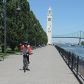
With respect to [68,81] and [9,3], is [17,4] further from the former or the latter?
[68,81]

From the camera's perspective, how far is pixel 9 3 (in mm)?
52812

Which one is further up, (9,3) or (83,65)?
(9,3)

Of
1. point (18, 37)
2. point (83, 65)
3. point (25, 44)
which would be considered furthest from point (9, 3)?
point (83, 65)

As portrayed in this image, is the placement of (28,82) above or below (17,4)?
below

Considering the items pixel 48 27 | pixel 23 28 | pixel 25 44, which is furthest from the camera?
pixel 48 27

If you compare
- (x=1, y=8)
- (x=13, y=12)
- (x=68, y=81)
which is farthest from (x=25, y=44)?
(x=13, y=12)

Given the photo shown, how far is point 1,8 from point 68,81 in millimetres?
33716

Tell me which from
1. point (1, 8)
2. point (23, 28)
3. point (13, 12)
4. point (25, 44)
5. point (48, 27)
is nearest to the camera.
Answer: point (25, 44)

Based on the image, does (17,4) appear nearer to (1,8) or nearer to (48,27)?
(1,8)

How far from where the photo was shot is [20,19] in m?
56.9

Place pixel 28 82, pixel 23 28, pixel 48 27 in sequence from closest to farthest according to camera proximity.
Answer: pixel 28 82, pixel 23 28, pixel 48 27

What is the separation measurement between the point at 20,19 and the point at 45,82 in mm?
40801

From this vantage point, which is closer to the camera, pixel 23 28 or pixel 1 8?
pixel 1 8

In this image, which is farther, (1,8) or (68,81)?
(1,8)
